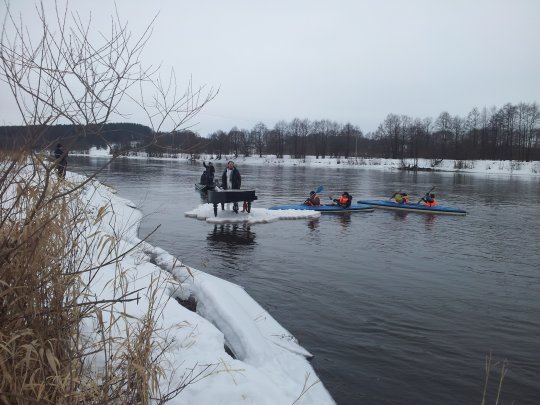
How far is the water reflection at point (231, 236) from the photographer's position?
11.2m

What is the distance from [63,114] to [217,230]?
34.2 ft

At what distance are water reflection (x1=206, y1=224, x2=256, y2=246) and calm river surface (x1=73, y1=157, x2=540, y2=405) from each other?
3 cm

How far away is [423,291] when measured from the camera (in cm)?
790

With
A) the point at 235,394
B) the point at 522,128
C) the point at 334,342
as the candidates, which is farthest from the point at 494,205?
the point at 522,128

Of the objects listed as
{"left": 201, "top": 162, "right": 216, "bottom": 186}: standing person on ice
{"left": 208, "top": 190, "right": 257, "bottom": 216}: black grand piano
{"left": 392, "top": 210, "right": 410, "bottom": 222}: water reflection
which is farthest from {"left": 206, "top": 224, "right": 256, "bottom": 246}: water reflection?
{"left": 201, "top": 162, "right": 216, "bottom": 186}: standing person on ice

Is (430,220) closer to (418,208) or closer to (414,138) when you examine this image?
(418,208)

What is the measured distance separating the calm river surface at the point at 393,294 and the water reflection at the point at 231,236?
34 mm

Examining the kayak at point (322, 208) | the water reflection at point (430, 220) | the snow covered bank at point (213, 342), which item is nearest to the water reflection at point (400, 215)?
the water reflection at point (430, 220)

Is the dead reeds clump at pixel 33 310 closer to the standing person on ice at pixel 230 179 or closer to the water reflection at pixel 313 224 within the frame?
the water reflection at pixel 313 224

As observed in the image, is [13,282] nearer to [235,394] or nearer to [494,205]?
[235,394]

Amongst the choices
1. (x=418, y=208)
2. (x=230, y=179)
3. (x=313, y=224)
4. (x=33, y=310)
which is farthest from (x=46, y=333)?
(x=418, y=208)

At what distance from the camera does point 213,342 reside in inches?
170

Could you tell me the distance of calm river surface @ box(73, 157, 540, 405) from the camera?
500 centimetres

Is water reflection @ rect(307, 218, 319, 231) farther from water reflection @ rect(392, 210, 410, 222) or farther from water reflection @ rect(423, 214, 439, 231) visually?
water reflection @ rect(423, 214, 439, 231)
